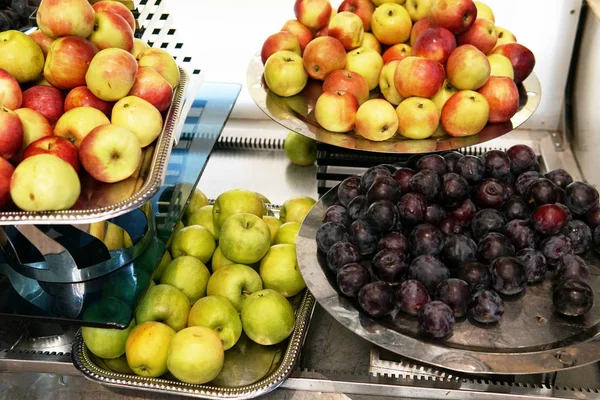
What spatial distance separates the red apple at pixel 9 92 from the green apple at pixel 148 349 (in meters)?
0.51

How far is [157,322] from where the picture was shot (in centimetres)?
131

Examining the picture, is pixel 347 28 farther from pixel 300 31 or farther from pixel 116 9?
pixel 116 9

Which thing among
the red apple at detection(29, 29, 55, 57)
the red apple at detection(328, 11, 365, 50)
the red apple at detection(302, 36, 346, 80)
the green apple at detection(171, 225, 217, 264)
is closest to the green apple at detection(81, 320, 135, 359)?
the green apple at detection(171, 225, 217, 264)

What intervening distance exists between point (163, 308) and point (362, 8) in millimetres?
1034

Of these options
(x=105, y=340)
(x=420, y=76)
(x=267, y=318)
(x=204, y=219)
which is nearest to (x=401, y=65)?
(x=420, y=76)

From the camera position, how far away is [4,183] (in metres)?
1.14

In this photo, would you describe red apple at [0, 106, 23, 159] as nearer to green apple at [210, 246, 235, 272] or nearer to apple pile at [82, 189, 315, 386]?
Answer: apple pile at [82, 189, 315, 386]

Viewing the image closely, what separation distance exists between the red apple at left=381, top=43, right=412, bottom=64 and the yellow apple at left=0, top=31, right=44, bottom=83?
902mm

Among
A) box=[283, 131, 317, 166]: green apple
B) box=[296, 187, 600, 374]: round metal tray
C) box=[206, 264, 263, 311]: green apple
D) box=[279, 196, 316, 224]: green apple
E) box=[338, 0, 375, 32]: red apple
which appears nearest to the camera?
box=[296, 187, 600, 374]: round metal tray

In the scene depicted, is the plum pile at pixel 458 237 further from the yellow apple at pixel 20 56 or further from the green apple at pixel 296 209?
the yellow apple at pixel 20 56

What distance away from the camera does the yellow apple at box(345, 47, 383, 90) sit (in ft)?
5.75

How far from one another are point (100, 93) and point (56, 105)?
10 cm

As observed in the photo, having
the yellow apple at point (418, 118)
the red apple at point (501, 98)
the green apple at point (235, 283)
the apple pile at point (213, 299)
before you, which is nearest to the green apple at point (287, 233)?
the apple pile at point (213, 299)

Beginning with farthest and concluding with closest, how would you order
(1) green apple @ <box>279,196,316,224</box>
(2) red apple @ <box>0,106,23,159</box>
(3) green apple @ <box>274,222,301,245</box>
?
(1) green apple @ <box>279,196,316,224</box> → (3) green apple @ <box>274,222,301,245</box> → (2) red apple @ <box>0,106,23,159</box>
